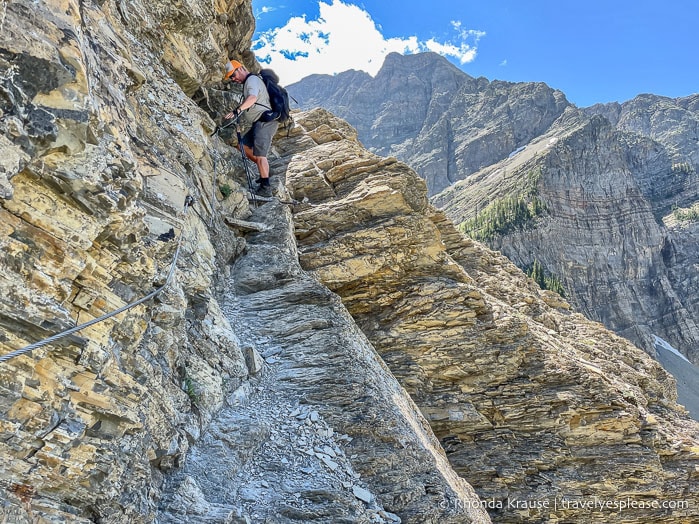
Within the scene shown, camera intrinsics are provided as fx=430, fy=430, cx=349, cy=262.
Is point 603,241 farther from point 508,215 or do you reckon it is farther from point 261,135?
point 261,135

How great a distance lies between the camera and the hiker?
504 inches

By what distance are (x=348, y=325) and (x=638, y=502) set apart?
12.9 m

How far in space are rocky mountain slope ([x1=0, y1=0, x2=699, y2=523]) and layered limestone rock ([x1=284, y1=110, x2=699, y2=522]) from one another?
8 centimetres

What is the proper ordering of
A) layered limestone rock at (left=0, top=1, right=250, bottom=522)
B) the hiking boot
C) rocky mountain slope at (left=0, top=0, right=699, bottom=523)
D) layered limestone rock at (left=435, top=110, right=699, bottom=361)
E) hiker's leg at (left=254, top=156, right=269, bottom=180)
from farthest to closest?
layered limestone rock at (left=435, top=110, right=699, bottom=361) < the hiking boot < hiker's leg at (left=254, top=156, right=269, bottom=180) < rocky mountain slope at (left=0, top=0, right=699, bottom=523) < layered limestone rock at (left=0, top=1, right=250, bottom=522)

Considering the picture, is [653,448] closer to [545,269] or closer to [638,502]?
[638,502]

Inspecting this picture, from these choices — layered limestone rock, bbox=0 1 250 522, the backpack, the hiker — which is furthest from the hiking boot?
layered limestone rock, bbox=0 1 250 522

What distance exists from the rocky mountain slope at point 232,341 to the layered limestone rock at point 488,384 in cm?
8

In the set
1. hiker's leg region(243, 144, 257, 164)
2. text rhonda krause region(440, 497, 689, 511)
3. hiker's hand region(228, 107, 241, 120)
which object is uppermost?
hiker's hand region(228, 107, 241, 120)

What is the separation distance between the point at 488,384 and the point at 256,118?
11902mm

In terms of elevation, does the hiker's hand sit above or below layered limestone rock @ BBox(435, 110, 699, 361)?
below

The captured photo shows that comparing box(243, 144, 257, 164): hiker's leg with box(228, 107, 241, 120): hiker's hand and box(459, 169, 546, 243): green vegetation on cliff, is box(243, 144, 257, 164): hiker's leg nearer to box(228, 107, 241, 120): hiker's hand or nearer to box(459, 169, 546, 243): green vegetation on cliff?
box(228, 107, 241, 120): hiker's hand

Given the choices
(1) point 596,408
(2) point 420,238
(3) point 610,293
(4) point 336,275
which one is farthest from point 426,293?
(3) point 610,293

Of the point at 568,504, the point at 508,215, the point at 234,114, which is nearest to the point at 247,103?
the point at 234,114

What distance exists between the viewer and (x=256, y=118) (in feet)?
44.6
